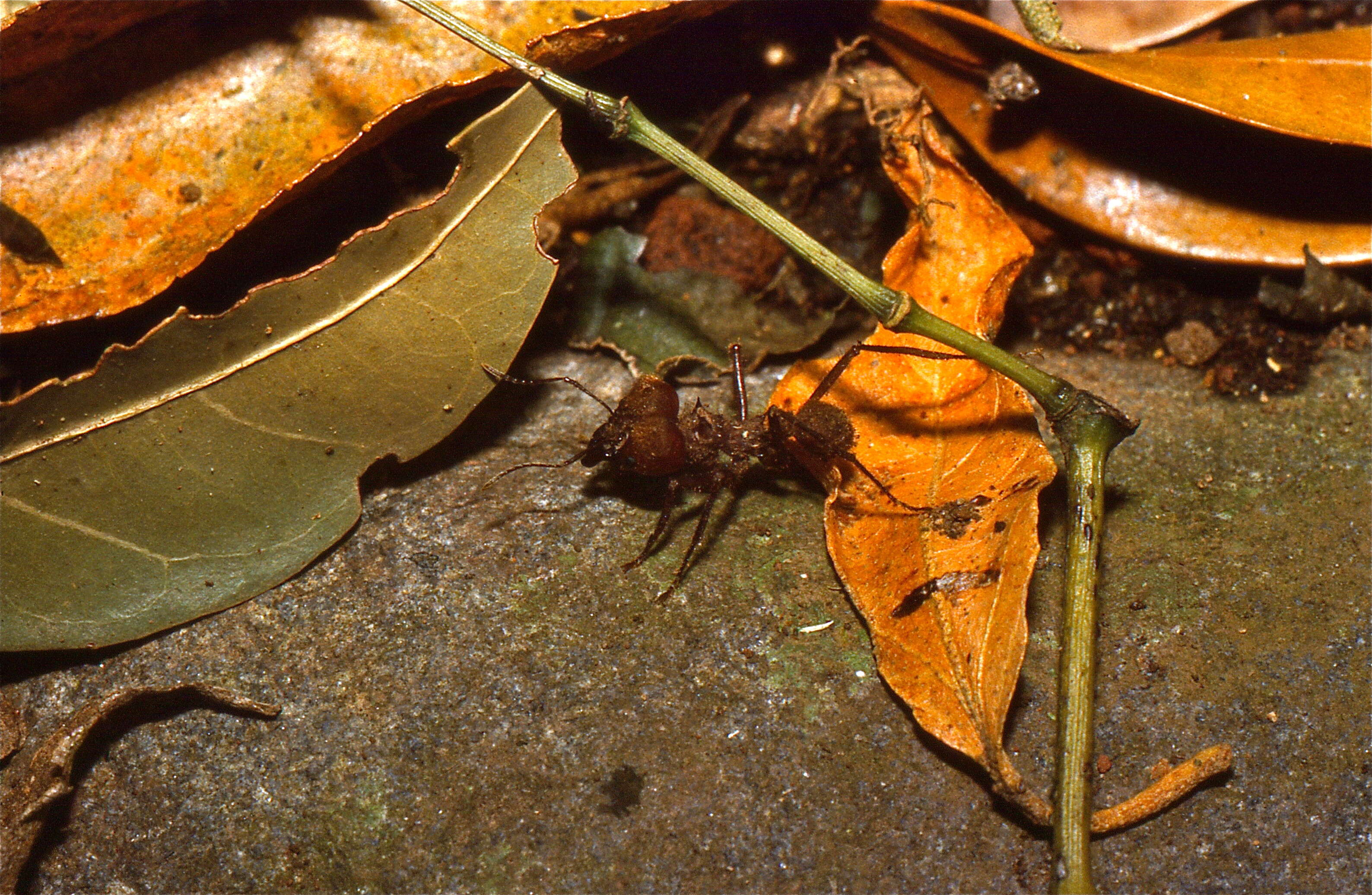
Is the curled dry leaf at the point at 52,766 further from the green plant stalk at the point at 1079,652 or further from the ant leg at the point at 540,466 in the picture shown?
the green plant stalk at the point at 1079,652

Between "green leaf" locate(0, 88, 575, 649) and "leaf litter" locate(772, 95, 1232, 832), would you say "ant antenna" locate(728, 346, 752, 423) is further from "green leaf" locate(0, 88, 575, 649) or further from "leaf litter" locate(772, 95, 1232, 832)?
"green leaf" locate(0, 88, 575, 649)

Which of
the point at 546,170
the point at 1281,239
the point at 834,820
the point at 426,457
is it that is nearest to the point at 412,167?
the point at 546,170

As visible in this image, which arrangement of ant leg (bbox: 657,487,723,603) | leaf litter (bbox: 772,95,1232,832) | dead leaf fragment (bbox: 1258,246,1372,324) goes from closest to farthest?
leaf litter (bbox: 772,95,1232,832), ant leg (bbox: 657,487,723,603), dead leaf fragment (bbox: 1258,246,1372,324)

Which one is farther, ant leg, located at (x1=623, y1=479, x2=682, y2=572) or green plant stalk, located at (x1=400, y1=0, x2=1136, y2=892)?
ant leg, located at (x1=623, y1=479, x2=682, y2=572)

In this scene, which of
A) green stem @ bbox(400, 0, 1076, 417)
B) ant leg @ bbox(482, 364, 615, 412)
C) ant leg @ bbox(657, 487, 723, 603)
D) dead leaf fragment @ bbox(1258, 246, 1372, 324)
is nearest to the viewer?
green stem @ bbox(400, 0, 1076, 417)

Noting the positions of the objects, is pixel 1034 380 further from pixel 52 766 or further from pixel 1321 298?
pixel 52 766

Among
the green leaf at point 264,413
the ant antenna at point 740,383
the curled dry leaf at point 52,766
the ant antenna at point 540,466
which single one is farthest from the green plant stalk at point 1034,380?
the curled dry leaf at point 52,766

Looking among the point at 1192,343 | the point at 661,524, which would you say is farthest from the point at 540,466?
the point at 1192,343

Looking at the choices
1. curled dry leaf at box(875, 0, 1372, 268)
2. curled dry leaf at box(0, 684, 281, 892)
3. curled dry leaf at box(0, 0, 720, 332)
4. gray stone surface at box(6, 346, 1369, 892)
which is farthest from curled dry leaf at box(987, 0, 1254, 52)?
curled dry leaf at box(0, 684, 281, 892)
